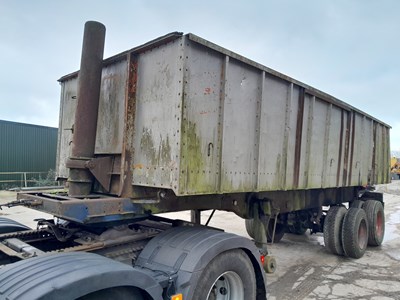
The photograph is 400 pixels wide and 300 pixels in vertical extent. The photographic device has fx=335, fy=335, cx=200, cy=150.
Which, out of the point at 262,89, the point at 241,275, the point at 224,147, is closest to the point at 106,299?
the point at 241,275

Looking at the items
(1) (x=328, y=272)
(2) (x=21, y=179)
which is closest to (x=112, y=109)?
(1) (x=328, y=272)

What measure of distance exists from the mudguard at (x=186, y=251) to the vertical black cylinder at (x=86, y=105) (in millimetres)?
1052

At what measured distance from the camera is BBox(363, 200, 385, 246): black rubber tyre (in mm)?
7902

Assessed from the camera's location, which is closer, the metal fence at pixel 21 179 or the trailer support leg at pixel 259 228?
the trailer support leg at pixel 259 228

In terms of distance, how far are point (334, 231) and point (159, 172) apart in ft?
16.4

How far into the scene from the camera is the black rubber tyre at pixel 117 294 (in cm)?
225

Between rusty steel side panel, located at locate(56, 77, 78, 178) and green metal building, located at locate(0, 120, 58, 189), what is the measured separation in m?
15.0

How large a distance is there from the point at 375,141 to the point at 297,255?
3.45 metres

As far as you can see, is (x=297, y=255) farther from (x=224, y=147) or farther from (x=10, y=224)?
(x=10, y=224)

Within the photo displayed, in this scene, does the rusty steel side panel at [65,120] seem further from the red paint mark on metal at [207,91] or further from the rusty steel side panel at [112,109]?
the red paint mark on metal at [207,91]

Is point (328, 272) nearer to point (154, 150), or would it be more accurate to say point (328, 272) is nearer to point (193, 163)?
point (193, 163)

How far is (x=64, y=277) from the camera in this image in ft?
6.84

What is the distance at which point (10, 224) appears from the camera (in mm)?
3969

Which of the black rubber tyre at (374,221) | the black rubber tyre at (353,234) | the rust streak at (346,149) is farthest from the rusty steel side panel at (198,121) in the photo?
the black rubber tyre at (374,221)
